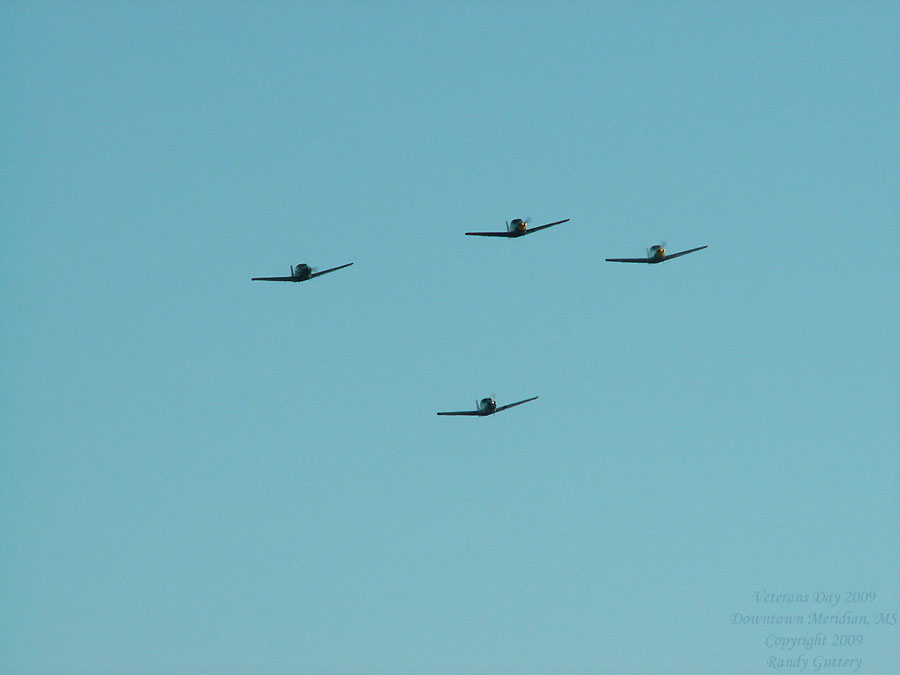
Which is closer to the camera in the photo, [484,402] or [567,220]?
[567,220]

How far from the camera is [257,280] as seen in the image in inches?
6816

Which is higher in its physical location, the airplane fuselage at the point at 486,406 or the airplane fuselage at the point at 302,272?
the airplane fuselage at the point at 302,272

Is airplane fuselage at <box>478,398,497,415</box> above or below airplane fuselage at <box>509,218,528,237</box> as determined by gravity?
below

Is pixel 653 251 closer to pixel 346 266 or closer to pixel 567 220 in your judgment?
pixel 567 220

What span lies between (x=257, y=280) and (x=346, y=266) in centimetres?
Answer: 966

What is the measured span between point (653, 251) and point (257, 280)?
43.0m

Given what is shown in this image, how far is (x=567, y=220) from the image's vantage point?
169m

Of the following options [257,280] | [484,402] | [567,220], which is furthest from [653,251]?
[257,280]

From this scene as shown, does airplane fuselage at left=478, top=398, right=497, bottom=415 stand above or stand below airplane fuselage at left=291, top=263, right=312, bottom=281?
below

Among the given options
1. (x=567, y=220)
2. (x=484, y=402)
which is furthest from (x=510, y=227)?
(x=484, y=402)

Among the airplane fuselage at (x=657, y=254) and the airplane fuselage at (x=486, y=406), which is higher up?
the airplane fuselage at (x=657, y=254)

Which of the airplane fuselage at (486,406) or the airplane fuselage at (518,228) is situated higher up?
the airplane fuselage at (518,228)

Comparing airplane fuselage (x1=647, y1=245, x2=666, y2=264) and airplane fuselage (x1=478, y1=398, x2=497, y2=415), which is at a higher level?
airplane fuselage (x1=647, y1=245, x2=666, y2=264)

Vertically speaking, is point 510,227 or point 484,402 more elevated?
point 510,227
